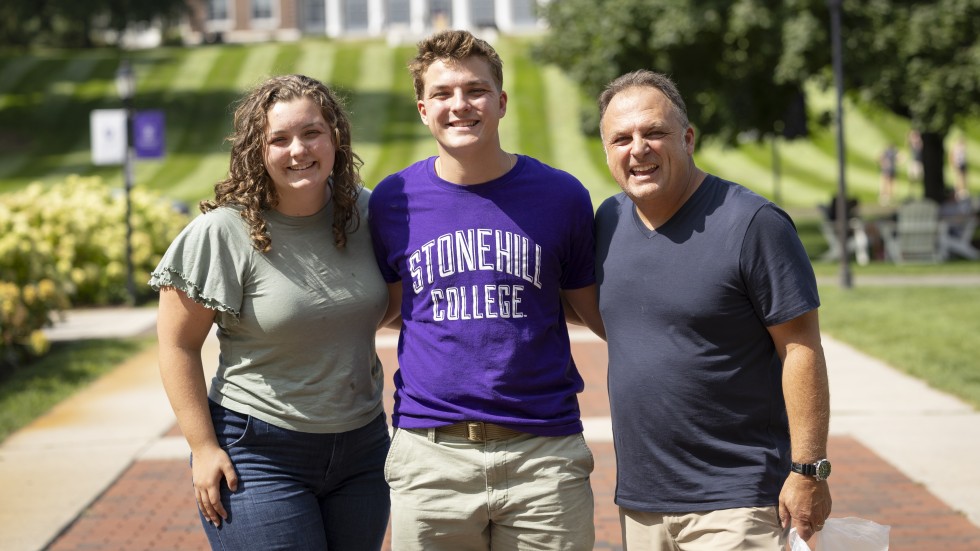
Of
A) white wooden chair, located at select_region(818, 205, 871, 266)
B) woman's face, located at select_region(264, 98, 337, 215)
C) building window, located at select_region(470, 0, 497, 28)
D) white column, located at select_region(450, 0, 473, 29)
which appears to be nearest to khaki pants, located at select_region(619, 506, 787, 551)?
woman's face, located at select_region(264, 98, 337, 215)

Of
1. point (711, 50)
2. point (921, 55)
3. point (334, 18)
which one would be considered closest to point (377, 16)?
point (334, 18)

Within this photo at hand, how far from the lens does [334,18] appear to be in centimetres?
7169

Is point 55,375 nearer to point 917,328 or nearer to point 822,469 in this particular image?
point 917,328

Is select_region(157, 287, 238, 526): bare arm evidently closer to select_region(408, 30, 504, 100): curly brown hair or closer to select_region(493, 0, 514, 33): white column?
select_region(408, 30, 504, 100): curly brown hair

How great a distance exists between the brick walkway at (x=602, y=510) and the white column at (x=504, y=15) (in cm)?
Answer: 6473

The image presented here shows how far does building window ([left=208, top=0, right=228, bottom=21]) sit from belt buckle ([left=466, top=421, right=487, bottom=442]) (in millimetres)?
72794

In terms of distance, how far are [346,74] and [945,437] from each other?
4255 centimetres

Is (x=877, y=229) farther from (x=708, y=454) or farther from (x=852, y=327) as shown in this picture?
(x=708, y=454)

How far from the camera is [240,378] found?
3158 millimetres

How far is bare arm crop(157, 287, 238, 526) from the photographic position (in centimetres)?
307

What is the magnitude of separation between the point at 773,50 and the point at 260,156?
16.2 metres

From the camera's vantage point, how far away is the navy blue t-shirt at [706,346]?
2.90 meters

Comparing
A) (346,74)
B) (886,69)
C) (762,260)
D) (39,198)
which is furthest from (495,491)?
(346,74)

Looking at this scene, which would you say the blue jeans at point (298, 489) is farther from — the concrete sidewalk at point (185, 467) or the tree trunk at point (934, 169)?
the tree trunk at point (934, 169)
